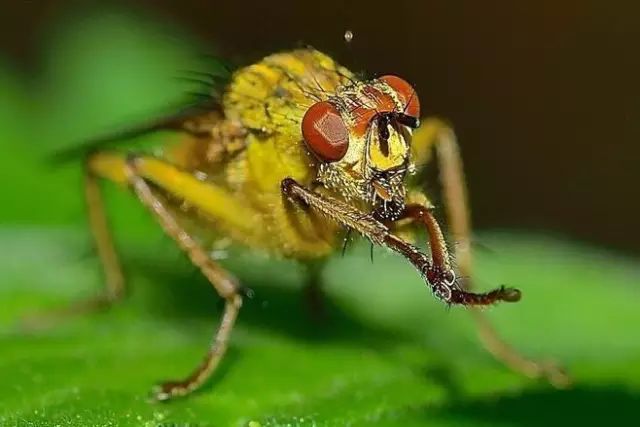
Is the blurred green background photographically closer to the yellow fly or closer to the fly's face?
the yellow fly

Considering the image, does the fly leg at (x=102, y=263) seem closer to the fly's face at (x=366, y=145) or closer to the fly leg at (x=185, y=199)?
the fly leg at (x=185, y=199)

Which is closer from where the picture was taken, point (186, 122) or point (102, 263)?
point (186, 122)

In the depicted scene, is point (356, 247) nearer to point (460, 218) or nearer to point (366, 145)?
point (460, 218)

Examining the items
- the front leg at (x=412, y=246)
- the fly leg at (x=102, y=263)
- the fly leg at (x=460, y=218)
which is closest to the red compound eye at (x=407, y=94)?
the front leg at (x=412, y=246)

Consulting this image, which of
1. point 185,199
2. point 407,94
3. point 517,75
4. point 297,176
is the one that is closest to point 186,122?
point 185,199

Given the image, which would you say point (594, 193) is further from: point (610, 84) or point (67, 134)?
point (67, 134)

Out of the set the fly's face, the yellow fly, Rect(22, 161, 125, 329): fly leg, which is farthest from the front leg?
Rect(22, 161, 125, 329): fly leg

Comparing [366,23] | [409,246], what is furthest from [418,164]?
[366,23]
